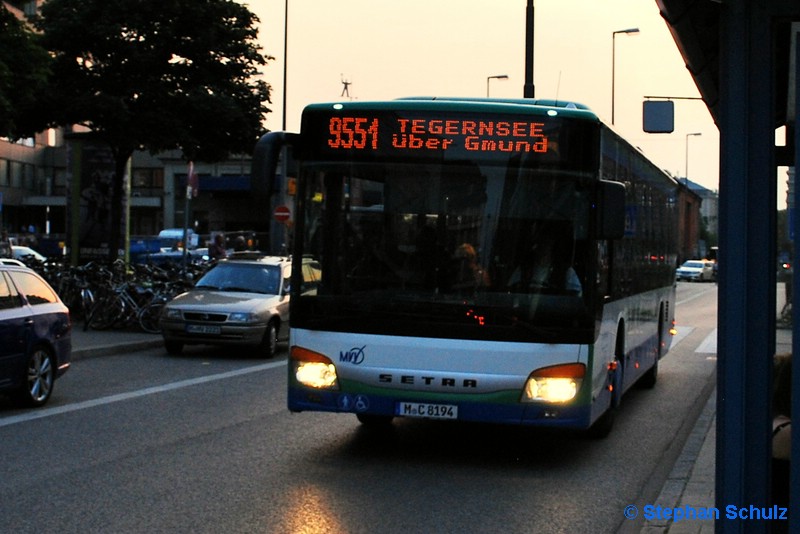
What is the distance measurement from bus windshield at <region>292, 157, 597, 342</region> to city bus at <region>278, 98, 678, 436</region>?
0.01m

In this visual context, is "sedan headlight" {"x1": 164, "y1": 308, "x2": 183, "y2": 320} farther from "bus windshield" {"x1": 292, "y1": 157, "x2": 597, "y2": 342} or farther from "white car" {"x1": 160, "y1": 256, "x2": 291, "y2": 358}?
"bus windshield" {"x1": 292, "y1": 157, "x2": 597, "y2": 342}

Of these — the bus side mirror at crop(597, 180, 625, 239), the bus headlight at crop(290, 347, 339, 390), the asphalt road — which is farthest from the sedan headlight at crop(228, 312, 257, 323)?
the bus side mirror at crop(597, 180, 625, 239)

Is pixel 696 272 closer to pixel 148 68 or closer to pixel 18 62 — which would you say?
pixel 148 68

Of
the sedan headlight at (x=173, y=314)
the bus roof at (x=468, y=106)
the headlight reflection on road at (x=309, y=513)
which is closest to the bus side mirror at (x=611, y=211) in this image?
the bus roof at (x=468, y=106)

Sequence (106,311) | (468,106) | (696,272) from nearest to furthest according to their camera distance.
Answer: (468,106) → (106,311) → (696,272)

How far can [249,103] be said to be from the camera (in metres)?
25.2

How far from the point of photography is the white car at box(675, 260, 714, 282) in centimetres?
8031

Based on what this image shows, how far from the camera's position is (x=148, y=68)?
78.3 feet

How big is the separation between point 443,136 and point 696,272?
7408 centimetres

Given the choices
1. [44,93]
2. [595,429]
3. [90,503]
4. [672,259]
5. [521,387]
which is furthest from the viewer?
[44,93]

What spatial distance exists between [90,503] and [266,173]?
2.73 m

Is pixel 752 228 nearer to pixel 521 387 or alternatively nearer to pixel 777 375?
pixel 777 375

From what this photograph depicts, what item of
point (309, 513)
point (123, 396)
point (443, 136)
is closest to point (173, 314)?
point (123, 396)

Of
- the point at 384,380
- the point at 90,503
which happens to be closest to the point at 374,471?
the point at 384,380
